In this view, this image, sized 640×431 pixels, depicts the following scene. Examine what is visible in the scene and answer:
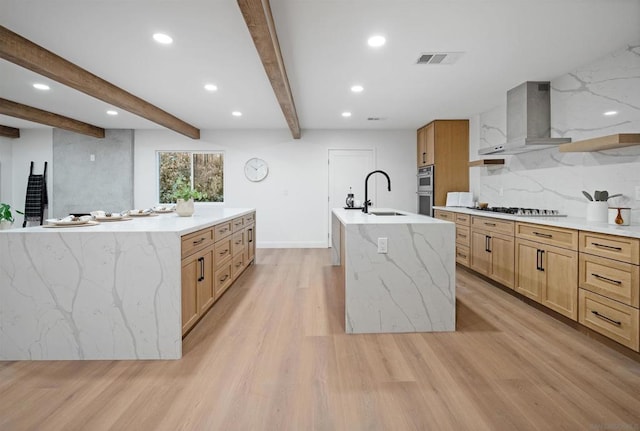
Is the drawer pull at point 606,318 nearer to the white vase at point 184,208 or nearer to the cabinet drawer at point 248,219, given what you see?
the white vase at point 184,208

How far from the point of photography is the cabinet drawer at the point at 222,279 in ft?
10.4

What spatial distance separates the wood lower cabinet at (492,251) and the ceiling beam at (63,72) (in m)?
4.66

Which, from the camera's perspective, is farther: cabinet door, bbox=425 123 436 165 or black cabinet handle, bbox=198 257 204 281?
cabinet door, bbox=425 123 436 165

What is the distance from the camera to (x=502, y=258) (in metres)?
3.68

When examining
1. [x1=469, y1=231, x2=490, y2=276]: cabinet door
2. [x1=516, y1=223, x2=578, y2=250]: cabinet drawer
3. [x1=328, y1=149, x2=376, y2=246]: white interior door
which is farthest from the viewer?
[x1=328, y1=149, x2=376, y2=246]: white interior door

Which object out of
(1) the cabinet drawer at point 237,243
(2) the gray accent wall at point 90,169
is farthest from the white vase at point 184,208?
(2) the gray accent wall at point 90,169

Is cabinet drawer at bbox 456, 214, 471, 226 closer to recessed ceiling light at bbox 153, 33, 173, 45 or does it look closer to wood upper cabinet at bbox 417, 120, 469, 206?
wood upper cabinet at bbox 417, 120, 469, 206

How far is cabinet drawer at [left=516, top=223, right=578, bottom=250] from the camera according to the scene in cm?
269

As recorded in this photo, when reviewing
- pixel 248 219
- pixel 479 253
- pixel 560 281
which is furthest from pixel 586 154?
pixel 248 219

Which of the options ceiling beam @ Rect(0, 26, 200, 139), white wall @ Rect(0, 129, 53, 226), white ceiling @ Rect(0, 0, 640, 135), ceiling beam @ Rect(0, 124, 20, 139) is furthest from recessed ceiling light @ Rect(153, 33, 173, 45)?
ceiling beam @ Rect(0, 124, 20, 139)

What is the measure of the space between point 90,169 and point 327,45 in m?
5.89

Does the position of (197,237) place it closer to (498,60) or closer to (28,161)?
(498,60)

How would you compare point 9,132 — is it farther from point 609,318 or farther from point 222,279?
point 609,318

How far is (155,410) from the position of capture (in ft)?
5.43
